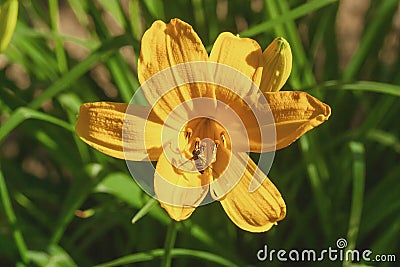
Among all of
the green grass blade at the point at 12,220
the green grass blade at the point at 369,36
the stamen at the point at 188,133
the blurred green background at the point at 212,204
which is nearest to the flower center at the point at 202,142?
the stamen at the point at 188,133

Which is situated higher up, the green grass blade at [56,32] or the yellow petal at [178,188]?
the green grass blade at [56,32]

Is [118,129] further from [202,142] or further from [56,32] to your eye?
[56,32]

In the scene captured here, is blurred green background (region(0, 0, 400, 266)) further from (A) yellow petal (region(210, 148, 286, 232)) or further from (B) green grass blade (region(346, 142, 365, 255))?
(A) yellow petal (region(210, 148, 286, 232))

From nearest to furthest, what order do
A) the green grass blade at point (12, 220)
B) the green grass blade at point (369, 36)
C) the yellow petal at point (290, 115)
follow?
the yellow petal at point (290, 115) → the green grass blade at point (12, 220) → the green grass blade at point (369, 36)

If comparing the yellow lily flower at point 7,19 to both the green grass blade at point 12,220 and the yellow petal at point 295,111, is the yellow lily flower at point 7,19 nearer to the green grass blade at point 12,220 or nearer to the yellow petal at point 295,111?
the green grass blade at point 12,220

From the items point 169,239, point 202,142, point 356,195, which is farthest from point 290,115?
point 356,195

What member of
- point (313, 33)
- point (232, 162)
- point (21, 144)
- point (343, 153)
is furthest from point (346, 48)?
point (232, 162)
